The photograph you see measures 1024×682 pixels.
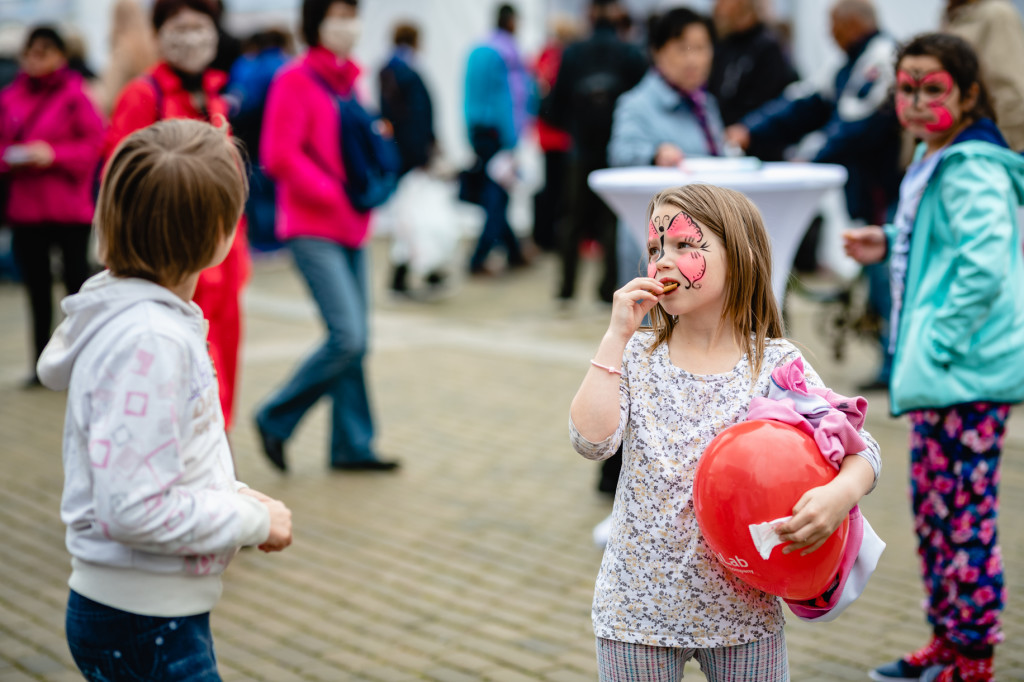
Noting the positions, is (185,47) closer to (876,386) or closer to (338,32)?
(338,32)

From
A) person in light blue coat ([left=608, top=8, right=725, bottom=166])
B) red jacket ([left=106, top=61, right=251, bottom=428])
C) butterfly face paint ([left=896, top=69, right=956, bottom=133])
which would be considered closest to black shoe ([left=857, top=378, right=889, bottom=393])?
person in light blue coat ([left=608, top=8, right=725, bottom=166])

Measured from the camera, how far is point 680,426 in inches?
92.7

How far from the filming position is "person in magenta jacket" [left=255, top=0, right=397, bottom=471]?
5367mm

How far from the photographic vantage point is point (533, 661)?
3721mm

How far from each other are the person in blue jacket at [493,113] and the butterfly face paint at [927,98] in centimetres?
849

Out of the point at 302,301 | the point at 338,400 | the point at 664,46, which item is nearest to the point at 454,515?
the point at 338,400

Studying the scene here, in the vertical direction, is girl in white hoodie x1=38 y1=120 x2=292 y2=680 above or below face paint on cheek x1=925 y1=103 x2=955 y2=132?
below

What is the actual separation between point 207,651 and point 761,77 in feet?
24.3

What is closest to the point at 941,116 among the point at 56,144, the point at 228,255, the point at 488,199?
the point at 228,255

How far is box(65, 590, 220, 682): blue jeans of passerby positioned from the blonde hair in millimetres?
1099

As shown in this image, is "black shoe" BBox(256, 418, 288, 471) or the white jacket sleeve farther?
"black shoe" BBox(256, 418, 288, 471)

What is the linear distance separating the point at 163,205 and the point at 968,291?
2.16 meters

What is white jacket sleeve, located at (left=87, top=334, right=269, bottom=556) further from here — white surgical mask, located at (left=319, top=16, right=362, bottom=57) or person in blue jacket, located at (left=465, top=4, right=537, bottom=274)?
person in blue jacket, located at (left=465, top=4, right=537, bottom=274)

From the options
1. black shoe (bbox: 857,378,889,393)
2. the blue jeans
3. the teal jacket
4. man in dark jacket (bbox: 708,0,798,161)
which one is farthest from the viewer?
the blue jeans
